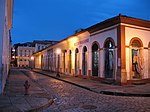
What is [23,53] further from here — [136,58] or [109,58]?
[136,58]

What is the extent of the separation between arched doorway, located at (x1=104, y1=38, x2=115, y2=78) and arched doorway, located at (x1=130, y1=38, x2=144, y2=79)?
153 centimetres

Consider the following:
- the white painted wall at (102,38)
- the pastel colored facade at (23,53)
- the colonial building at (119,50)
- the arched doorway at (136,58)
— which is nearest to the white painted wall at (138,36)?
the colonial building at (119,50)

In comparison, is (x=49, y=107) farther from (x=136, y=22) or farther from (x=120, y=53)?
(x=136, y=22)

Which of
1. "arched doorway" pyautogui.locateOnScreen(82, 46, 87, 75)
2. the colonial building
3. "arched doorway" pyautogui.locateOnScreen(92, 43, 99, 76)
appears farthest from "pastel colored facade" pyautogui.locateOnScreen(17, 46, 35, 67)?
"arched doorway" pyautogui.locateOnScreen(92, 43, 99, 76)

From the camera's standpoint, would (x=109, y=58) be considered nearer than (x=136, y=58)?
No

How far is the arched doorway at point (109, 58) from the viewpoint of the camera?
16906 mm

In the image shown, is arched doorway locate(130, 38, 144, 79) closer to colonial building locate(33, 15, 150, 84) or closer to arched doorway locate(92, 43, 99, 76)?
colonial building locate(33, 15, 150, 84)

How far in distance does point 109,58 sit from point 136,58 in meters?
2.11

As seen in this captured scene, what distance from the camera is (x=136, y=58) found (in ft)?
54.8

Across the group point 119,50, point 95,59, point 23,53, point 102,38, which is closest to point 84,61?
point 95,59

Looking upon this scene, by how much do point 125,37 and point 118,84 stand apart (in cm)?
345

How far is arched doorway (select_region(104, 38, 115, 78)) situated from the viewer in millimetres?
16906

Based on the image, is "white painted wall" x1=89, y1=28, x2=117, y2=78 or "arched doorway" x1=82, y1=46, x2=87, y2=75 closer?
"white painted wall" x1=89, y1=28, x2=117, y2=78

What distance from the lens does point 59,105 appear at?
28.9 feet
